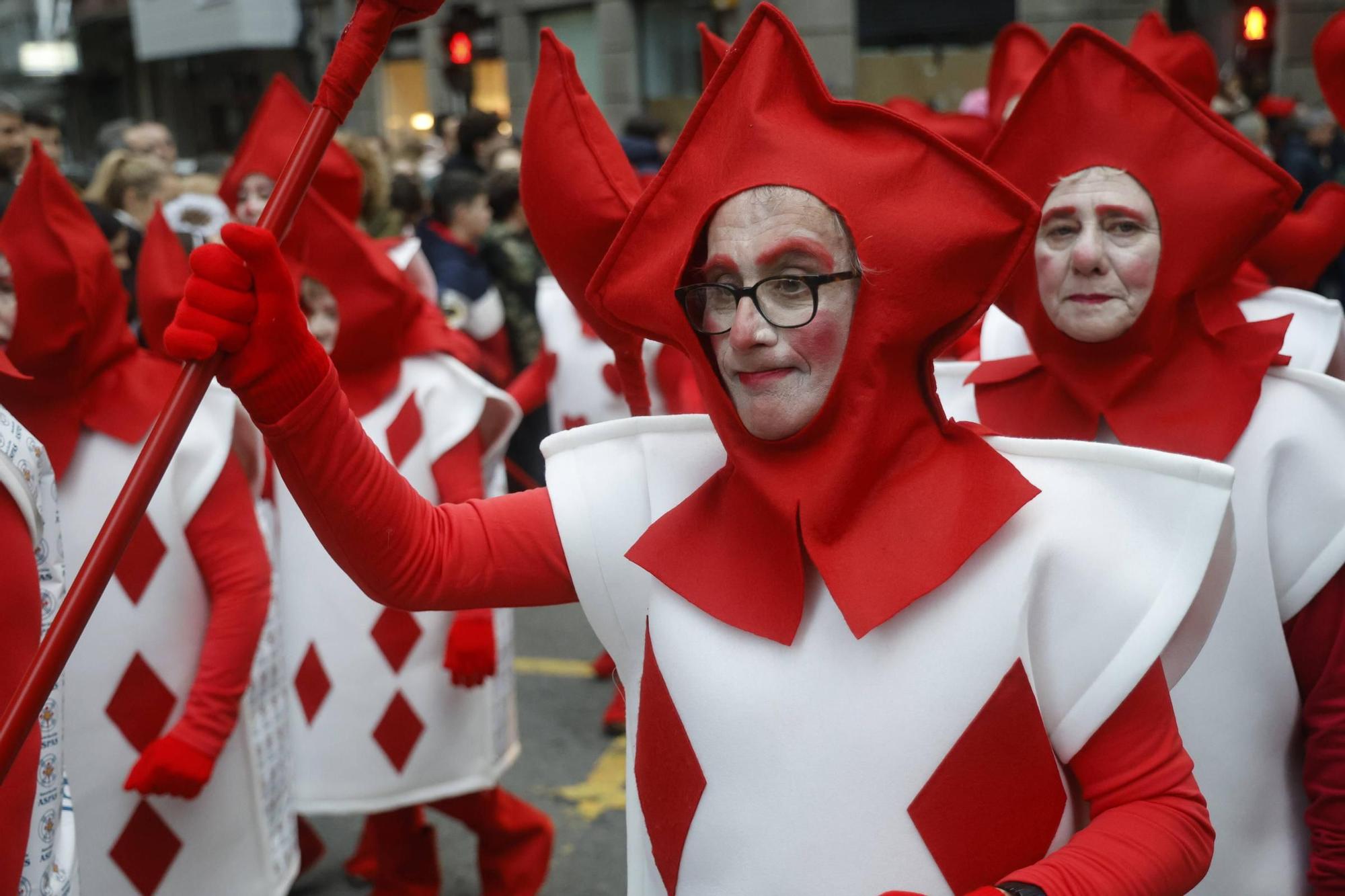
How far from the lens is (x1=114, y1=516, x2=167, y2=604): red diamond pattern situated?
9.57 feet

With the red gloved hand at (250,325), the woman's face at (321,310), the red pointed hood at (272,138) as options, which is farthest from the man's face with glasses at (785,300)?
the red pointed hood at (272,138)

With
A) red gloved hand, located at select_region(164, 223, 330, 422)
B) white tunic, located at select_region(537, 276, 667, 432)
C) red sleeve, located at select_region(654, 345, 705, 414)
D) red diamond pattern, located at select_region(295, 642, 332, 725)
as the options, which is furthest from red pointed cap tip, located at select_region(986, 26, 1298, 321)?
white tunic, located at select_region(537, 276, 667, 432)

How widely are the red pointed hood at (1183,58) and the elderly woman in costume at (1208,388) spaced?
1508 mm

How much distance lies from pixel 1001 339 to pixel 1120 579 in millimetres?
1553

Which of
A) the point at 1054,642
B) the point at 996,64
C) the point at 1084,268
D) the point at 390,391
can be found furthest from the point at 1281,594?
the point at 996,64

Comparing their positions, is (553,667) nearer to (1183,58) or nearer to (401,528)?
(1183,58)

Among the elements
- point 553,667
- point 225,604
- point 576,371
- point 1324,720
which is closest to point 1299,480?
point 1324,720

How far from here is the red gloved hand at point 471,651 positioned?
3.52 meters

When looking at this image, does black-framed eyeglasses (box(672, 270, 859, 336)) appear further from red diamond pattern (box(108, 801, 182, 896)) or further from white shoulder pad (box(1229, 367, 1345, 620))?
red diamond pattern (box(108, 801, 182, 896))

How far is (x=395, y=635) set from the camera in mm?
3627

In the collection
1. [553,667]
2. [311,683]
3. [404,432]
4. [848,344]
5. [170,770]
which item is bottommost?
[553,667]

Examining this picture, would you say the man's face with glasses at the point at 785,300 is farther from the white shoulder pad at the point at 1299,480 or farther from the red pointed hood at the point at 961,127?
the red pointed hood at the point at 961,127

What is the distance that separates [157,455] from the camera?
1.72 metres

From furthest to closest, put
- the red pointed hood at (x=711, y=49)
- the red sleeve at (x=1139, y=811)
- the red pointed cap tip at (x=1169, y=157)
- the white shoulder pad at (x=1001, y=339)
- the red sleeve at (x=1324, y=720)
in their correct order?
the white shoulder pad at (x=1001, y=339), the red pointed cap tip at (x=1169, y=157), the red pointed hood at (x=711, y=49), the red sleeve at (x=1324, y=720), the red sleeve at (x=1139, y=811)
